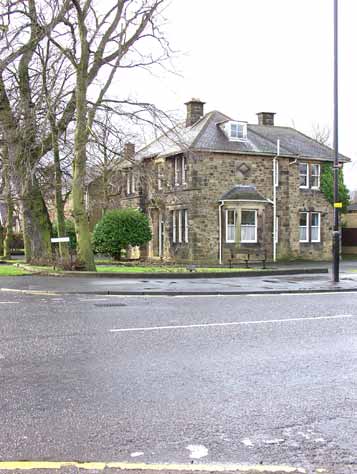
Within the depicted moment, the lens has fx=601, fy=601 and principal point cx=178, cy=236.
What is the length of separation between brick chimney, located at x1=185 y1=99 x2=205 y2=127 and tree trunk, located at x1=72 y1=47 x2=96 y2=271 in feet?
54.9

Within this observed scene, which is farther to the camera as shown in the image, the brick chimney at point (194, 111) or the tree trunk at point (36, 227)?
the brick chimney at point (194, 111)

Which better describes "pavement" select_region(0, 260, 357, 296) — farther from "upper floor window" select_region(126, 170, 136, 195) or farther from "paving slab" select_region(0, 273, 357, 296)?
"upper floor window" select_region(126, 170, 136, 195)

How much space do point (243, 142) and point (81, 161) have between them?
15.4 m

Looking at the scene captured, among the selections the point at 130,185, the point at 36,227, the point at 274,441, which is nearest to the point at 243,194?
the point at 130,185

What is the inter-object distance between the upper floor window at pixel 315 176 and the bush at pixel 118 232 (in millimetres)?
11846

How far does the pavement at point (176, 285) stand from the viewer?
1670 centimetres

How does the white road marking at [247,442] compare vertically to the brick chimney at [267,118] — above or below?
below

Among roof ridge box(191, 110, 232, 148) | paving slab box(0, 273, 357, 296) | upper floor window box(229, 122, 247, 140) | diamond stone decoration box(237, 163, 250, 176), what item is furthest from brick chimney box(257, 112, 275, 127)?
paving slab box(0, 273, 357, 296)

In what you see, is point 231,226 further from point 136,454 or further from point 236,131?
point 136,454

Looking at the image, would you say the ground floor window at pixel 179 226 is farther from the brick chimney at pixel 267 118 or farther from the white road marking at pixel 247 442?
the white road marking at pixel 247 442

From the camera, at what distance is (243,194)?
112ft

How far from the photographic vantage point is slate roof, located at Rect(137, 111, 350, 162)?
34.2m

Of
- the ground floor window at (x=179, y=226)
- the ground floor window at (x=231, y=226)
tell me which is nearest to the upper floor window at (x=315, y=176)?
the ground floor window at (x=231, y=226)

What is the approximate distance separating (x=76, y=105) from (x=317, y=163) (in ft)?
65.7
